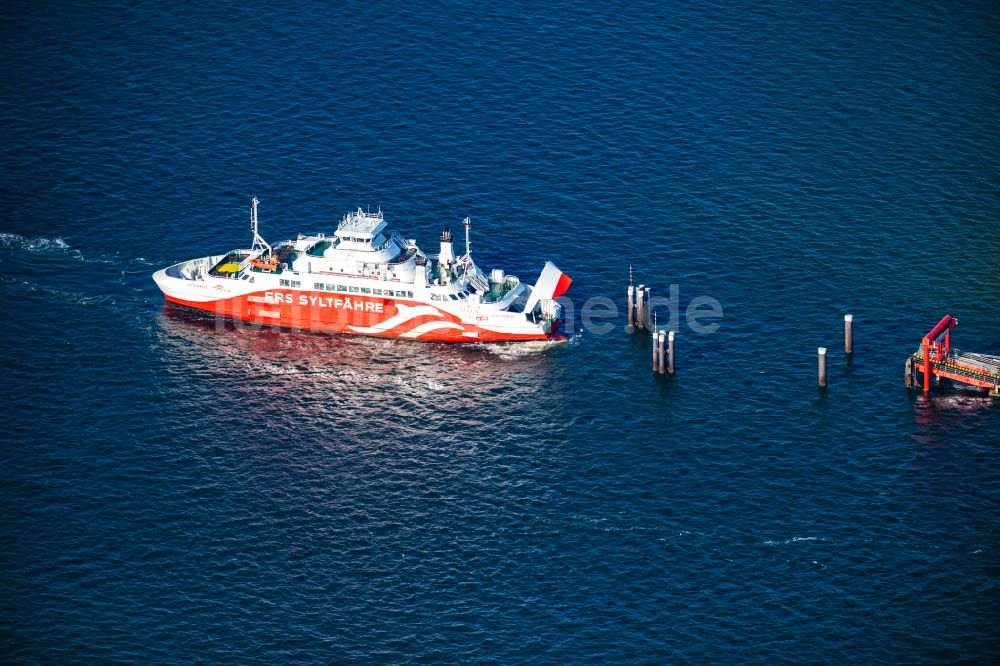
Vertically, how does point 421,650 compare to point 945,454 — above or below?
below

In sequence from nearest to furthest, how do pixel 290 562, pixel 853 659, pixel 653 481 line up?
pixel 853 659 < pixel 290 562 < pixel 653 481

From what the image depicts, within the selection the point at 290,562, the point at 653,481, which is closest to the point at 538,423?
the point at 653,481

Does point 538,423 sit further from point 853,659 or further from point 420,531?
point 853,659

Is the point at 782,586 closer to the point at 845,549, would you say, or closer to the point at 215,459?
the point at 845,549

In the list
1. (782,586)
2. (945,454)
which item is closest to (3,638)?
(782,586)

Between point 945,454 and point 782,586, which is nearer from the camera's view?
point 782,586

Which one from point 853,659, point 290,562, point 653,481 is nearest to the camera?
point 853,659
